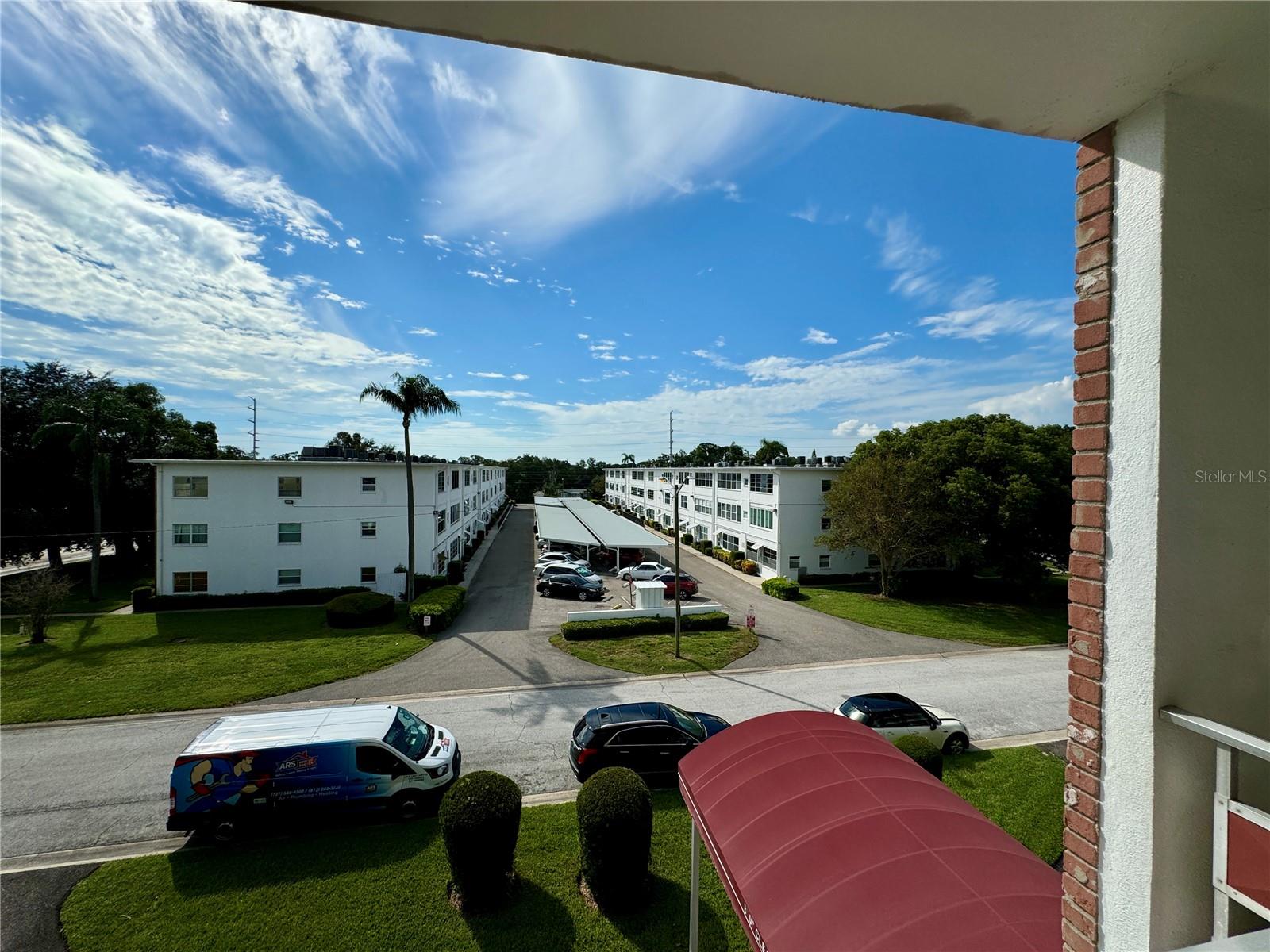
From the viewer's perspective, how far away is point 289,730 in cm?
933

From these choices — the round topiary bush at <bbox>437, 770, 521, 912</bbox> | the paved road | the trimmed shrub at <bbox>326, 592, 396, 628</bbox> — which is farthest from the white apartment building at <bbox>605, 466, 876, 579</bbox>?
the round topiary bush at <bbox>437, 770, 521, 912</bbox>

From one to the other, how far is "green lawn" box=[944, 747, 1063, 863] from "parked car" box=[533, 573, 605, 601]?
18.1m

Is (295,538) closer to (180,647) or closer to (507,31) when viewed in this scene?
(180,647)

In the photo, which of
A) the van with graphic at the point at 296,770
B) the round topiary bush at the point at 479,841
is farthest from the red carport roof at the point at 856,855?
the van with graphic at the point at 296,770

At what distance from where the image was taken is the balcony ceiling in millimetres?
1661

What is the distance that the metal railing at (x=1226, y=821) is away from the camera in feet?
6.14

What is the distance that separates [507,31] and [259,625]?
2665 centimetres

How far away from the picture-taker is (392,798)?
9266mm

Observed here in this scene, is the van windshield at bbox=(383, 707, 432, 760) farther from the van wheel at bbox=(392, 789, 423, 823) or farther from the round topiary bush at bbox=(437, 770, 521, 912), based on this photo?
the round topiary bush at bbox=(437, 770, 521, 912)

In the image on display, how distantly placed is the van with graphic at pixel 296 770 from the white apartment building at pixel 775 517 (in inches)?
760

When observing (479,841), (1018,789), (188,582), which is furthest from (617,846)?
(188,582)

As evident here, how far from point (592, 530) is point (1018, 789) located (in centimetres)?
3310

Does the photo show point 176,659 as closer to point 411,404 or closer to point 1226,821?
point 411,404

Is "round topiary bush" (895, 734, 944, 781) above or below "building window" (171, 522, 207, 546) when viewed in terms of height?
below
